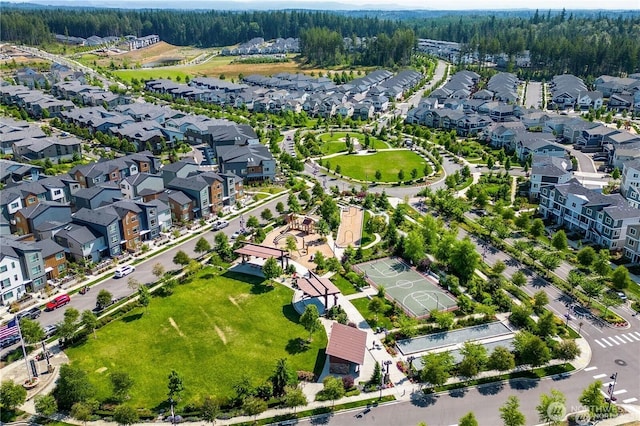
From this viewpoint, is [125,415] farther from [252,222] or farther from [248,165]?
[248,165]

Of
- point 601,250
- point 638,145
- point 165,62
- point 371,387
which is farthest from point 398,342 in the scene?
point 165,62

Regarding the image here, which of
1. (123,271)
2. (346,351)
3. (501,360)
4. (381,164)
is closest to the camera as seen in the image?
(501,360)

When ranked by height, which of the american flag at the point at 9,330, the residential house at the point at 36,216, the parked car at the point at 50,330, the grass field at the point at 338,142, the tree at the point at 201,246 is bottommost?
the grass field at the point at 338,142

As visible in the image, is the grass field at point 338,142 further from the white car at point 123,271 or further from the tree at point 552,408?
the tree at point 552,408

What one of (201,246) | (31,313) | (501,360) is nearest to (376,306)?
(501,360)

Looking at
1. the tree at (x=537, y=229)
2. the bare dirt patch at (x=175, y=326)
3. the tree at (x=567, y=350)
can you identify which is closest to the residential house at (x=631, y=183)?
the tree at (x=537, y=229)

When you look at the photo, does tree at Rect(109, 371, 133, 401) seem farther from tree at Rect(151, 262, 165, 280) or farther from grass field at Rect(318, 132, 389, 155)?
grass field at Rect(318, 132, 389, 155)
